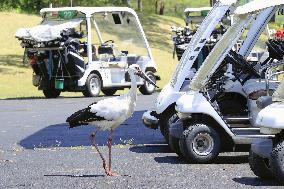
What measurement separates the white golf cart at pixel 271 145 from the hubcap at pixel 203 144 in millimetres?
1513

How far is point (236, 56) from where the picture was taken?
13039 millimetres

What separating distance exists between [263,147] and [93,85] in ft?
59.8

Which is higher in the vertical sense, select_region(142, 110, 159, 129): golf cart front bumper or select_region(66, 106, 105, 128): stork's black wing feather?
select_region(66, 106, 105, 128): stork's black wing feather

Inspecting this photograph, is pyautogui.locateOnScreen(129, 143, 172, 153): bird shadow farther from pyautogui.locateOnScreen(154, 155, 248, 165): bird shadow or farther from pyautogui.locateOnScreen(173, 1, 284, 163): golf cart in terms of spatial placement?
pyautogui.locateOnScreen(173, 1, 284, 163): golf cart

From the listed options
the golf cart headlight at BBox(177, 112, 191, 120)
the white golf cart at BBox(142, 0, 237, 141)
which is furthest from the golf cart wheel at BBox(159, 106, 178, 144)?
the golf cart headlight at BBox(177, 112, 191, 120)

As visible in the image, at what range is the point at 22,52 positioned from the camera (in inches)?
1603

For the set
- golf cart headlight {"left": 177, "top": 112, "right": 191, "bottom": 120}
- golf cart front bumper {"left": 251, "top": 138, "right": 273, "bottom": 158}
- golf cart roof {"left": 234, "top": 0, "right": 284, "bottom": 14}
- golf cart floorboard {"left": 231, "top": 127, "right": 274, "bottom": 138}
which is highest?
golf cart roof {"left": 234, "top": 0, "right": 284, "bottom": 14}

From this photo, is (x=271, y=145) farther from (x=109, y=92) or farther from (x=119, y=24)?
(x=119, y=24)

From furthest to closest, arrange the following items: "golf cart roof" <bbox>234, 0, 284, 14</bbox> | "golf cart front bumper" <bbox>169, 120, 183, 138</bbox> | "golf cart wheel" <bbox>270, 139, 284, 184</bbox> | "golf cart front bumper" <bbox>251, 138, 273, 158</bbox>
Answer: "golf cart front bumper" <bbox>169, 120, 183, 138</bbox>, "golf cart roof" <bbox>234, 0, 284, 14</bbox>, "golf cart front bumper" <bbox>251, 138, 273, 158</bbox>, "golf cart wheel" <bbox>270, 139, 284, 184</bbox>

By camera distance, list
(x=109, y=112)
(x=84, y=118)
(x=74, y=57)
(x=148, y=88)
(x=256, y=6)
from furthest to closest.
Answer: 1. (x=148, y=88)
2. (x=74, y=57)
3. (x=84, y=118)
4. (x=109, y=112)
5. (x=256, y=6)

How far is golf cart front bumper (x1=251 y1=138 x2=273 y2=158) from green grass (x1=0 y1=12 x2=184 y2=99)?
19868mm

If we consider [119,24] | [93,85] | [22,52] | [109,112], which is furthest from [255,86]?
[22,52]

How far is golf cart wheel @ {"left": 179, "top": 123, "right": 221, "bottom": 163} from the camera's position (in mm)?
11906

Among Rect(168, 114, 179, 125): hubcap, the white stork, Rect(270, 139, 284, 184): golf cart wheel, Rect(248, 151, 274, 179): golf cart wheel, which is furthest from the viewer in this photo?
Rect(168, 114, 179, 125): hubcap
